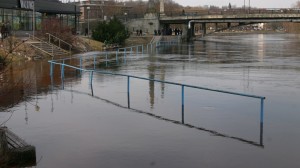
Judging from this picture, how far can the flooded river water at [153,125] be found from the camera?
1126 cm

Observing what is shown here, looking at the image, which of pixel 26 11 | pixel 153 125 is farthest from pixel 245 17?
pixel 153 125

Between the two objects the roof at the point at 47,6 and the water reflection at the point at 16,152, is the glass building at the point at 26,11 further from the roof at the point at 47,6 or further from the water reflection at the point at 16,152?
the water reflection at the point at 16,152

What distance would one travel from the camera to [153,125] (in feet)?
48.3

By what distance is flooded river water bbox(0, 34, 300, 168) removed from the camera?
1126cm

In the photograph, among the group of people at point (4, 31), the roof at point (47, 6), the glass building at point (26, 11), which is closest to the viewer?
the group of people at point (4, 31)

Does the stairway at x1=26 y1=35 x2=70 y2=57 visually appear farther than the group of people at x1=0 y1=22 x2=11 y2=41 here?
Yes

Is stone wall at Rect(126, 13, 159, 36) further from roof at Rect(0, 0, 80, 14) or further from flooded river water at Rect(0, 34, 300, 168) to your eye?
flooded river water at Rect(0, 34, 300, 168)

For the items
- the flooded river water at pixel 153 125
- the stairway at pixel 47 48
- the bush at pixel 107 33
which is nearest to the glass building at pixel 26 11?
the stairway at pixel 47 48

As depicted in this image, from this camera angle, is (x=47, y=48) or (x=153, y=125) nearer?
(x=153, y=125)

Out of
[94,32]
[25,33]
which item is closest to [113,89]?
[25,33]

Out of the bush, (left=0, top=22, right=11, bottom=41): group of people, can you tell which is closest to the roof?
the bush

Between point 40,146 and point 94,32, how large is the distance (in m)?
58.4

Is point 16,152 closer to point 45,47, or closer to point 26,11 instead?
point 45,47

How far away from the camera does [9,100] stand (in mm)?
19500
